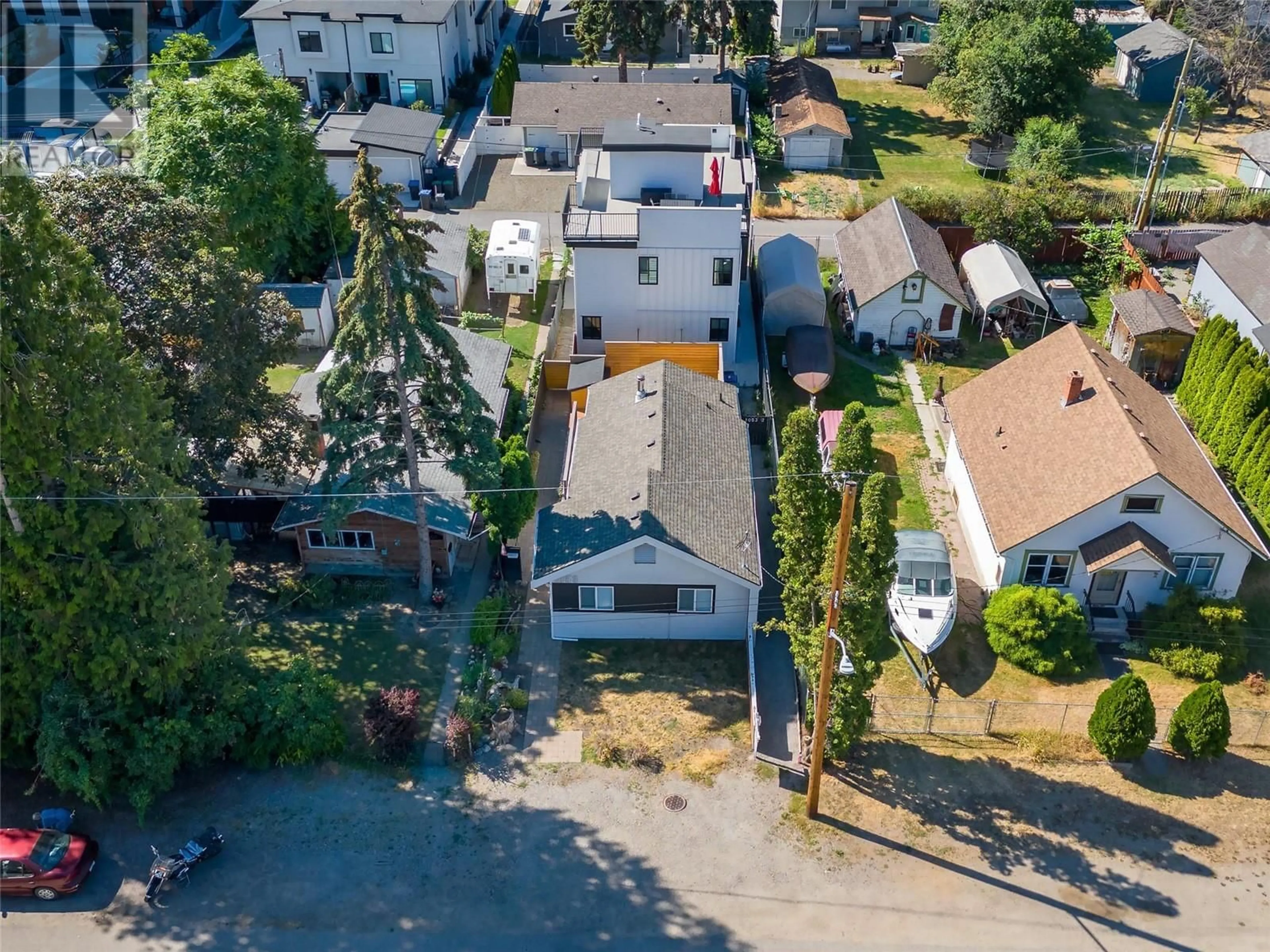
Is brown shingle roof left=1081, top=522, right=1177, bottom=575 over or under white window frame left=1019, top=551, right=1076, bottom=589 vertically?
over

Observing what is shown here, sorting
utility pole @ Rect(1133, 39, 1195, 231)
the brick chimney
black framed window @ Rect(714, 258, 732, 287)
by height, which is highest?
utility pole @ Rect(1133, 39, 1195, 231)

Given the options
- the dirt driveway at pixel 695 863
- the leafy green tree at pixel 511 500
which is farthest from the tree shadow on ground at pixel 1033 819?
the leafy green tree at pixel 511 500

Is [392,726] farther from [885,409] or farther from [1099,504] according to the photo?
[885,409]

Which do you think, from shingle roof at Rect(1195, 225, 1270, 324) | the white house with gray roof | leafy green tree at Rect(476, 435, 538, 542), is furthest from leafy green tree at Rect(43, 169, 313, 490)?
shingle roof at Rect(1195, 225, 1270, 324)

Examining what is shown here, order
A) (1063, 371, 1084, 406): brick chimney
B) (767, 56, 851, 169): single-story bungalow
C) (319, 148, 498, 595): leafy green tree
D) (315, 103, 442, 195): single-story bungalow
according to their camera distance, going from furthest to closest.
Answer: (767, 56, 851, 169): single-story bungalow, (315, 103, 442, 195): single-story bungalow, (1063, 371, 1084, 406): brick chimney, (319, 148, 498, 595): leafy green tree

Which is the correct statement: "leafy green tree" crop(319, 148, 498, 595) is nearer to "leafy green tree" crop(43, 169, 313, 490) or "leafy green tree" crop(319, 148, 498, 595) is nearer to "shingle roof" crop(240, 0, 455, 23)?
"leafy green tree" crop(43, 169, 313, 490)

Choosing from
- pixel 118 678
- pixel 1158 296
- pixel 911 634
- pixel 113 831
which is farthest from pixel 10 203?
pixel 1158 296

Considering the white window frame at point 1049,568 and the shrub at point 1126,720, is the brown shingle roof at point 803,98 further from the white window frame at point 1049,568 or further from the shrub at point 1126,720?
the shrub at point 1126,720
